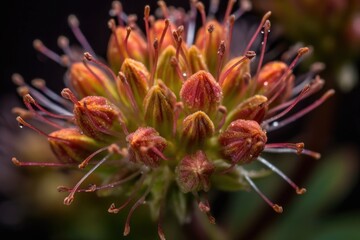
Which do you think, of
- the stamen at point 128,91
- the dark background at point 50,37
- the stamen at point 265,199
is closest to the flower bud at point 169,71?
the stamen at point 128,91

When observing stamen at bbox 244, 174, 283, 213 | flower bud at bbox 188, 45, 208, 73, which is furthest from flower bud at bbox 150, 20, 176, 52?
stamen at bbox 244, 174, 283, 213

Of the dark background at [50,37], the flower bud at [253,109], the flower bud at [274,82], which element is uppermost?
the flower bud at [253,109]

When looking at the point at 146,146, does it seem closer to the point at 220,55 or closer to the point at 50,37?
the point at 220,55

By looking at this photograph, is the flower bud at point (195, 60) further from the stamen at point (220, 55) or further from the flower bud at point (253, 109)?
the flower bud at point (253, 109)

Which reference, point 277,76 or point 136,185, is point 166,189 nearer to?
point 136,185

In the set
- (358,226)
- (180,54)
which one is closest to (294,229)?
(358,226)

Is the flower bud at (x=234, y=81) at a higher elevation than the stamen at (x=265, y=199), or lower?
higher

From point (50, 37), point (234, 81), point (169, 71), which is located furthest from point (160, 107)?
point (50, 37)
